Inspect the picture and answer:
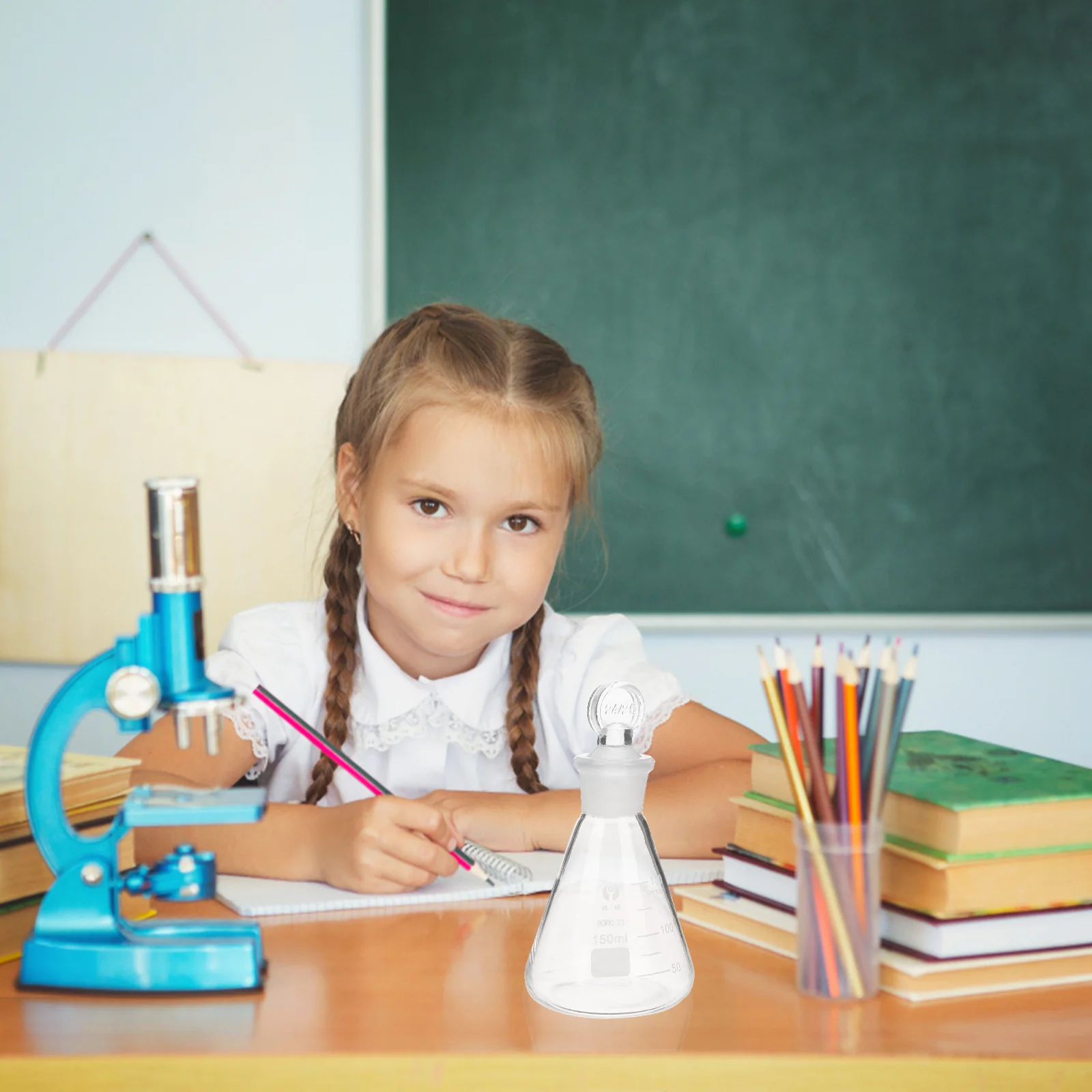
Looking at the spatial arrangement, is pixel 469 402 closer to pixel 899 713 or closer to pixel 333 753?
pixel 333 753

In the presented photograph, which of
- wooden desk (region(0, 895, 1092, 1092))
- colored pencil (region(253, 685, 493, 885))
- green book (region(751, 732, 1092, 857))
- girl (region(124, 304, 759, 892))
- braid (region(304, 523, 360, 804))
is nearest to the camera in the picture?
wooden desk (region(0, 895, 1092, 1092))

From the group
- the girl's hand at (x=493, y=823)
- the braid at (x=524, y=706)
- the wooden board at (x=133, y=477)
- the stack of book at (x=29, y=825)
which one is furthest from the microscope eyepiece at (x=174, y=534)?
the wooden board at (x=133, y=477)

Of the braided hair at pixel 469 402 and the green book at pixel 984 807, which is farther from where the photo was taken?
the braided hair at pixel 469 402

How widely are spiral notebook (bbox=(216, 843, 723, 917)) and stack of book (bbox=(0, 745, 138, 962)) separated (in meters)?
0.10

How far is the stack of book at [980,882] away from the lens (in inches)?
26.2

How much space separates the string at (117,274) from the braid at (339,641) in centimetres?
96

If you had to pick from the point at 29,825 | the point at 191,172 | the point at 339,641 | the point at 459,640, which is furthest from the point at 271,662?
the point at 191,172

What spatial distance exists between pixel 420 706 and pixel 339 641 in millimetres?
113

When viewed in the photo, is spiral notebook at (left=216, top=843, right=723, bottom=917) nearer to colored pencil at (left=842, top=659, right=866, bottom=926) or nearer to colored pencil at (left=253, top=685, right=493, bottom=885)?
colored pencil at (left=253, top=685, right=493, bottom=885)

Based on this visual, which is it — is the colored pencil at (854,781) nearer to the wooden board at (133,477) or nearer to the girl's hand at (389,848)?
the girl's hand at (389,848)

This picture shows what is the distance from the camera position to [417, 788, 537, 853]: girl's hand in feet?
3.31

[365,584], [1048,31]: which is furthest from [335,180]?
[1048,31]

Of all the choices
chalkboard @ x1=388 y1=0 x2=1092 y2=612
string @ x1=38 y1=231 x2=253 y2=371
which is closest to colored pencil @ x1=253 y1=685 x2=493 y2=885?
chalkboard @ x1=388 y1=0 x2=1092 y2=612

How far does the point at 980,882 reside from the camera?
0.67 m
